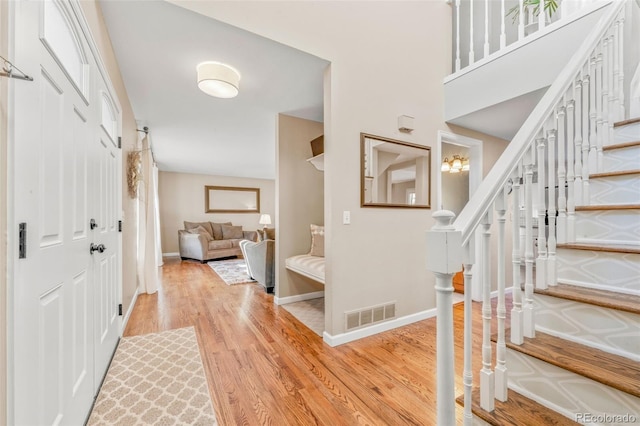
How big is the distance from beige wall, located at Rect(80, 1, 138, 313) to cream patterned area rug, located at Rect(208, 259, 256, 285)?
1448 mm

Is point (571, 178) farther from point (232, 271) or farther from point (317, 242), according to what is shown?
point (232, 271)

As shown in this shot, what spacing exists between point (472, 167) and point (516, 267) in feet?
9.24

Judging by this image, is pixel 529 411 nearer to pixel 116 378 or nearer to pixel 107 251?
pixel 116 378

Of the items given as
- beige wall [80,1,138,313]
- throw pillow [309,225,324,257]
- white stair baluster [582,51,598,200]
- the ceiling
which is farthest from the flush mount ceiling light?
white stair baluster [582,51,598,200]

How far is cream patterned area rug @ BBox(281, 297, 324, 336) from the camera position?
8.67 ft

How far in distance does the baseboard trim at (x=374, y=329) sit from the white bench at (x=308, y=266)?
55cm

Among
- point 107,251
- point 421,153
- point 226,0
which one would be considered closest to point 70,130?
point 107,251

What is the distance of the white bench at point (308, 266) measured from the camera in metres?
2.76

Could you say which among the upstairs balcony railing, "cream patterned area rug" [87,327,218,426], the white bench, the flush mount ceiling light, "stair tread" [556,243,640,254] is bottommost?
"cream patterned area rug" [87,327,218,426]

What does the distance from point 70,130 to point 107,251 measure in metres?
1.06

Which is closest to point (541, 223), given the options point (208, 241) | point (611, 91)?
point (611, 91)

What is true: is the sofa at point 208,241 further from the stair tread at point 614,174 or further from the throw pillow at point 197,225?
the stair tread at point 614,174

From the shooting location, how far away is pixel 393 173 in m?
2.60

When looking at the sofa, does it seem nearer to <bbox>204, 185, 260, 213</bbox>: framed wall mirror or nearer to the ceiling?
<bbox>204, 185, 260, 213</bbox>: framed wall mirror
